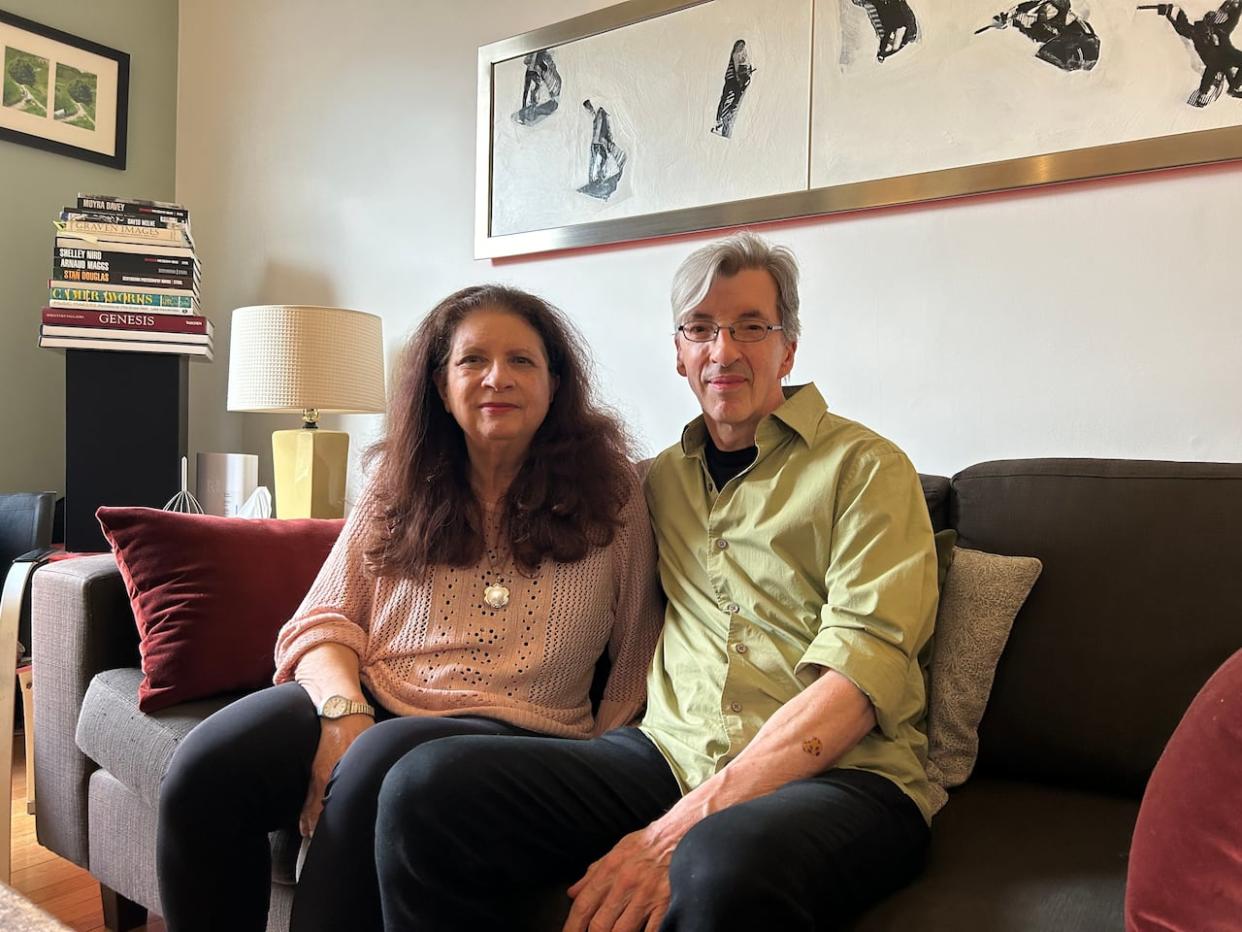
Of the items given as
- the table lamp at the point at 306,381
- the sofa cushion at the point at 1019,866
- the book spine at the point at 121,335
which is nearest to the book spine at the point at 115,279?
the book spine at the point at 121,335

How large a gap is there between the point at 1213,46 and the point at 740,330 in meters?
0.93

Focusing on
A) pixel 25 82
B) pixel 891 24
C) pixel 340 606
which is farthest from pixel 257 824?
pixel 25 82

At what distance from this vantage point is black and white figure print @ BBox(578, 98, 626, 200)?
219 centimetres

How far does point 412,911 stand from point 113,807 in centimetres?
82

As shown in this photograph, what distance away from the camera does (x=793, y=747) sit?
3.59 ft

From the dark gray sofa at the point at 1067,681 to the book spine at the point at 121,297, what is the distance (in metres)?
1.37

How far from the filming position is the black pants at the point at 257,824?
1.10 meters

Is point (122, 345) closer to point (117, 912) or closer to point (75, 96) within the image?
point (75, 96)

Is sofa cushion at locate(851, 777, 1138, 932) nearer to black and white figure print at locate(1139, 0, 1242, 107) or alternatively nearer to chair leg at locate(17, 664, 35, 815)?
black and white figure print at locate(1139, 0, 1242, 107)

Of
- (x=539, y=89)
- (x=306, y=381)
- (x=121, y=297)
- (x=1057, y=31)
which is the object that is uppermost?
(x=539, y=89)

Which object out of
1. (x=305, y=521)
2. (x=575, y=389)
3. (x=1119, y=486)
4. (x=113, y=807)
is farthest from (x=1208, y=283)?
(x=113, y=807)

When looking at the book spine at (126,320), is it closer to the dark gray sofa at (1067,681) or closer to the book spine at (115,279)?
the book spine at (115,279)

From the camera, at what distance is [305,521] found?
1784 mm

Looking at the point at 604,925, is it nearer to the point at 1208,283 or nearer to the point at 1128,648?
the point at 1128,648
